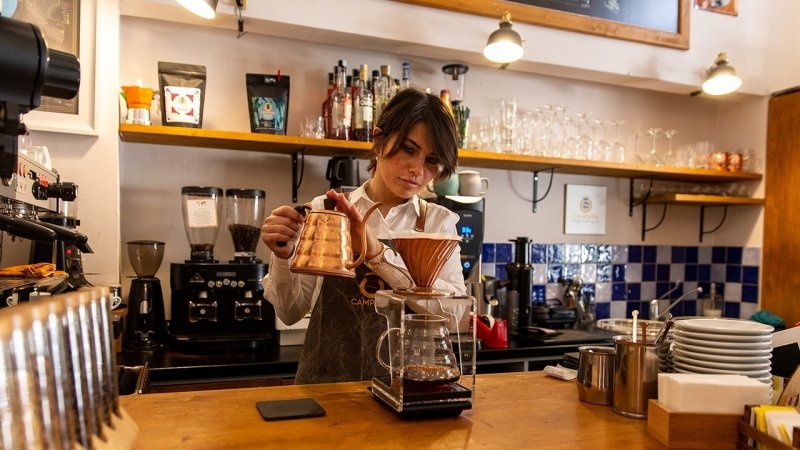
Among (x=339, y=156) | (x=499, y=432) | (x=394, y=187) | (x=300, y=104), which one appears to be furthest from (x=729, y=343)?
(x=300, y=104)

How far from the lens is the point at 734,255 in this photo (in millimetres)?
4215

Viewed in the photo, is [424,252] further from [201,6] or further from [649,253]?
[649,253]

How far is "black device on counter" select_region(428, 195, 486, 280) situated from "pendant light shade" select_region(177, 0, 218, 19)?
4.68 feet

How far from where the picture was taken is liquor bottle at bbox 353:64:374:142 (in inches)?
118

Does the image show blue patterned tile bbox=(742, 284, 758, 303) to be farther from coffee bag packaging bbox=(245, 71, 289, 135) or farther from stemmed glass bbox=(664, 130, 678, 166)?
coffee bag packaging bbox=(245, 71, 289, 135)

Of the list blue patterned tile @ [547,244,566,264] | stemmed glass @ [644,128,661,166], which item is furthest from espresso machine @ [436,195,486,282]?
stemmed glass @ [644,128,661,166]

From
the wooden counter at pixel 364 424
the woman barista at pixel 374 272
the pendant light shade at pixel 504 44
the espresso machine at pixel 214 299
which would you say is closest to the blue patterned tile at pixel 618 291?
the pendant light shade at pixel 504 44

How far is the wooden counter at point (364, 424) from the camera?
114 cm

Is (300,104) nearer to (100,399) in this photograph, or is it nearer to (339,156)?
(339,156)

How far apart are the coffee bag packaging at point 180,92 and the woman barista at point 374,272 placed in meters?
1.16

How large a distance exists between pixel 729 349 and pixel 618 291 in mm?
2837

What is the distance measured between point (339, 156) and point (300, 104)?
17.6 inches

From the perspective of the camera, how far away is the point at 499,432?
1.23 meters

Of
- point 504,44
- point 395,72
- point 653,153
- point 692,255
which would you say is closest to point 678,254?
point 692,255
